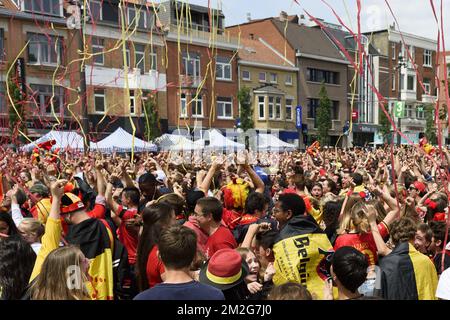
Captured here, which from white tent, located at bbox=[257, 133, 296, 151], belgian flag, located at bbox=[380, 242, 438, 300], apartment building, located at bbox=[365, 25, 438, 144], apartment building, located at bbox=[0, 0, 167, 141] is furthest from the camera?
apartment building, located at bbox=[365, 25, 438, 144]

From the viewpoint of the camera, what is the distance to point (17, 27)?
78.6ft

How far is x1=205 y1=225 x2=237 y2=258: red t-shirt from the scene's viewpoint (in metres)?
4.11

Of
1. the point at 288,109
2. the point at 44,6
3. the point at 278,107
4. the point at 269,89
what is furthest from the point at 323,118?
the point at 44,6

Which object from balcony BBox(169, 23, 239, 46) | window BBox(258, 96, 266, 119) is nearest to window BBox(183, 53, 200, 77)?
balcony BBox(169, 23, 239, 46)

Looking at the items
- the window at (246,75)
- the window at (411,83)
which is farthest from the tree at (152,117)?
the window at (411,83)

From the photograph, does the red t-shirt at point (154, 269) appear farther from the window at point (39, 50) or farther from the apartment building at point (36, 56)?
the window at point (39, 50)

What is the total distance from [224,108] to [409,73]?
25477mm

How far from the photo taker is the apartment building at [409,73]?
47.0 metres

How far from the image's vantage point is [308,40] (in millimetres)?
41719

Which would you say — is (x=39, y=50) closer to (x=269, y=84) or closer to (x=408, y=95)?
(x=269, y=84)

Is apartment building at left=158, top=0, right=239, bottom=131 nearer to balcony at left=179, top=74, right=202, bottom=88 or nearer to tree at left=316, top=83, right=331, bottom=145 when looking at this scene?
balcony at left=179, top=74, right=202, bottom=88

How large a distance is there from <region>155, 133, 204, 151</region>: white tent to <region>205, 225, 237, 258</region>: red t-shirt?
47.6 feet

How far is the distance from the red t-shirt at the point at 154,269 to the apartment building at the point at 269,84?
32.2m
